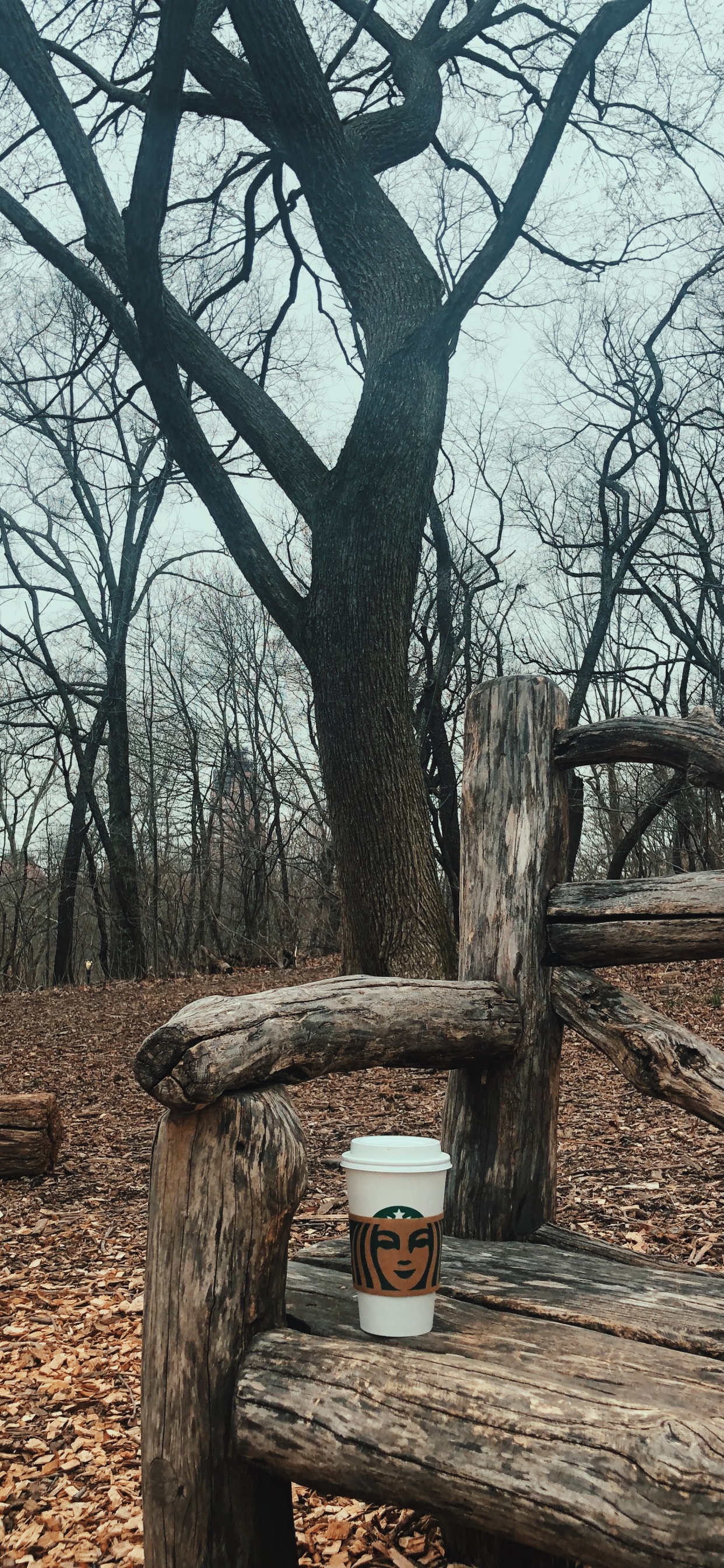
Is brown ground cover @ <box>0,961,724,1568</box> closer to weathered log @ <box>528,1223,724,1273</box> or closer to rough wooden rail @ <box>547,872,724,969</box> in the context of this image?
weathered log @ <box>528,1223,724,1273</box>

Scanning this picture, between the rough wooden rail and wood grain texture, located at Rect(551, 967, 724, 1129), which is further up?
the rough wooden rail

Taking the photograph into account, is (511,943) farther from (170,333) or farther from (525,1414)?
(170,333)

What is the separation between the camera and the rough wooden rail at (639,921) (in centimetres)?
199

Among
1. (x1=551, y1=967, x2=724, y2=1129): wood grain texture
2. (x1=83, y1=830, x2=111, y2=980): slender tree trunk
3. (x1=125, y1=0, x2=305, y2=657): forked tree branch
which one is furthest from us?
(x1=83, y1=830, x2=111, y2=980): slender tree trunk

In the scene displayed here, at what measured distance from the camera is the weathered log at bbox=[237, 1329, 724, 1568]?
1243 millimetres

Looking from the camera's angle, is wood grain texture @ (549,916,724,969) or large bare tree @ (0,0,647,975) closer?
wood grain texture @ (549,916,724,969)

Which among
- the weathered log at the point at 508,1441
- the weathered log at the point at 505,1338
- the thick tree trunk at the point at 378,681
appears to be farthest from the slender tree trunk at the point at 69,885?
the weathered log at the point at 508,1441

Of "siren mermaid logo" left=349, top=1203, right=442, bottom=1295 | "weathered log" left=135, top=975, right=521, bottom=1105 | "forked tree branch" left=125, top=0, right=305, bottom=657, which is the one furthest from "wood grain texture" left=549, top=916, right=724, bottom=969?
"forked tree branch" left=125, top=0, right=305, bottom=657

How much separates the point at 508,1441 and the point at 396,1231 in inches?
13.0

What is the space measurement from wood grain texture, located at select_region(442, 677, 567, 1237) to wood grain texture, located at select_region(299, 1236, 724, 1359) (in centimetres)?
12

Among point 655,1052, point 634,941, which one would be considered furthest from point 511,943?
point 655,1052

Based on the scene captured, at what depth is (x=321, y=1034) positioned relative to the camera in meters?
1.73

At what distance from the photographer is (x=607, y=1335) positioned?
1.63 meters

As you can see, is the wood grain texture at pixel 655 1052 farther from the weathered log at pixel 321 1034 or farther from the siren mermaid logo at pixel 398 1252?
the siren mermaid logo at pixel 398 1252
